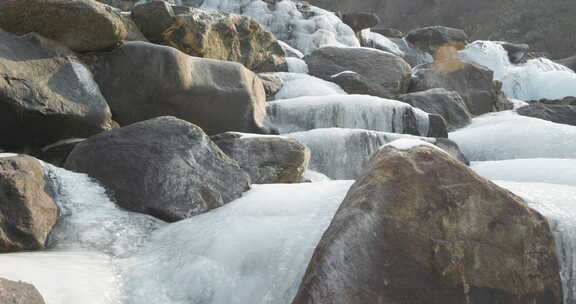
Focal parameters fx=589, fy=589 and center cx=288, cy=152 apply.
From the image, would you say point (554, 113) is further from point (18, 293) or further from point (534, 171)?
point (18, 293)

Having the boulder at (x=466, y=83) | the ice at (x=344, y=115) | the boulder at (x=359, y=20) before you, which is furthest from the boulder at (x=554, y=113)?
the boulder at (x=359, y=20)

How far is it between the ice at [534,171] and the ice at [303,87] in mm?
3680

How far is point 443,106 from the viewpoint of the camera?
9359 mm

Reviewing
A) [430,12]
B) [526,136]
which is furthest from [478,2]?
[526,136]

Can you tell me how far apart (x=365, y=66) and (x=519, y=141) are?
12.0ft

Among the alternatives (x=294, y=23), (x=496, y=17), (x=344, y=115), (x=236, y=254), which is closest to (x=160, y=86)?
(x=344, y=115)

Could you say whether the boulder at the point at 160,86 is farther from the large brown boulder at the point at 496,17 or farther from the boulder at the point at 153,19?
the large brown boulder at the point at 496,17

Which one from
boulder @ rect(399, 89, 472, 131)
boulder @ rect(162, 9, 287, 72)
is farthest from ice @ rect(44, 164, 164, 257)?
boulder @ rect(399, 89, 472, 131)

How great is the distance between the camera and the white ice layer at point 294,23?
45.8 feet

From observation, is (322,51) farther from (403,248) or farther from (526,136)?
(403,248)

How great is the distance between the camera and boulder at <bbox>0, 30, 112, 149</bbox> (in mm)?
4617

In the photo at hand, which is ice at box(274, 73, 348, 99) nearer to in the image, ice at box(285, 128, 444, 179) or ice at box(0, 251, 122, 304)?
ice at box(285, 128, 444, 179)

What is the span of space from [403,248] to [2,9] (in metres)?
4.48

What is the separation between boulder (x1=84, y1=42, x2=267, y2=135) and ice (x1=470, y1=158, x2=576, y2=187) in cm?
272
